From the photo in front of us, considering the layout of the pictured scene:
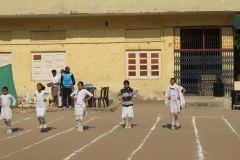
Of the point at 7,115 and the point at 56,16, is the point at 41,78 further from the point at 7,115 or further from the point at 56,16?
the point at 7,115

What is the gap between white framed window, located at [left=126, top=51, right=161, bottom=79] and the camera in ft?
87.4

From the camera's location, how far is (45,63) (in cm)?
2711

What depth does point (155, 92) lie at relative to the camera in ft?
87.5

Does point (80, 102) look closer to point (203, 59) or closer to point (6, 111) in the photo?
point (6, 111)

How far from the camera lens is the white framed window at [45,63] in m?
27.0

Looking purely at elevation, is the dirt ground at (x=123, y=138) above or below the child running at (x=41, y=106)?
below

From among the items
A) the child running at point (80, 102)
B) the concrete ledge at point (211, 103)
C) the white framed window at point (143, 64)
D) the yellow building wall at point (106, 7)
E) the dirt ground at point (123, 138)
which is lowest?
the dirt ground at point (123, 138)

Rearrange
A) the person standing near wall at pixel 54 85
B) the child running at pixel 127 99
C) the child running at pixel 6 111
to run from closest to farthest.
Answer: the child running at pixel 6 111 → the child running at pixel 127 99 → the person standing near wall at pixel 54 85

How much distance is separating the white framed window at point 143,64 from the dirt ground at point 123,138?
4999mm

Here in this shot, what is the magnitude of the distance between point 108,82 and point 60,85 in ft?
13.4

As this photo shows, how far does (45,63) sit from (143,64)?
4551mm

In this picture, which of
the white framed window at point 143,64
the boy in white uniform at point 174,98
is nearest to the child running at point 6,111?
the boy in white uniform at point 174,98

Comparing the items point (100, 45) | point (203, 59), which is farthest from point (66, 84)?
point (203, 59)

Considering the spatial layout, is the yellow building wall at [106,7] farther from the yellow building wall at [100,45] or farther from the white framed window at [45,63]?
the white framed window at [45,63]
